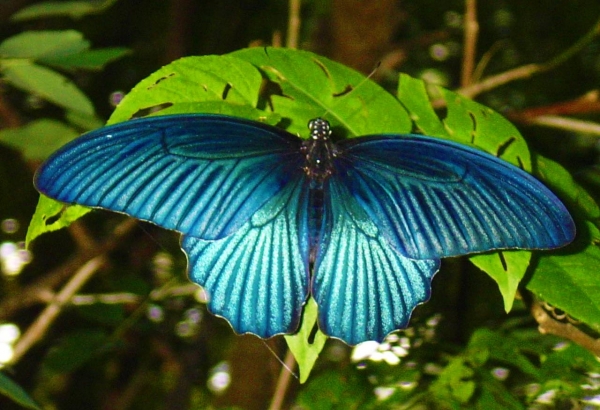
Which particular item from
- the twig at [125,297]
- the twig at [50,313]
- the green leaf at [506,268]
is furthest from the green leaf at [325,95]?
the twig at [50,313]

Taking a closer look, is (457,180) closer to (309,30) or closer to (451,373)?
(451,373)


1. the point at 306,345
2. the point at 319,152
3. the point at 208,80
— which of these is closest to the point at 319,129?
the point at 319,152

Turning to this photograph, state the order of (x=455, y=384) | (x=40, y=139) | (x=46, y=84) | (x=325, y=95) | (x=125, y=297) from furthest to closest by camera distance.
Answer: (x=125, y=297)
(x=40, y=139)
(x=46, y=84)
(x=455, y=384)
(x=325, y=95)

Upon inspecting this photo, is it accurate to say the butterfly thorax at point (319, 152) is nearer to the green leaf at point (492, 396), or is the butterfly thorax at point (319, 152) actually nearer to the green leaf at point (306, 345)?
the green leaf at point (306, 345)

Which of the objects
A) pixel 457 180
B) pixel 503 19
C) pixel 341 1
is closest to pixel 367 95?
pixel 457 180

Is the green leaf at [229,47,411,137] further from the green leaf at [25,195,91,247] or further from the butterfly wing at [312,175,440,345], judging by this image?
the green leaf at [25,195,91,247]

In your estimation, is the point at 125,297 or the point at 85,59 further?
the point at 125,297

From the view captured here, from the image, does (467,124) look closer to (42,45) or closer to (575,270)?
(575,270)
